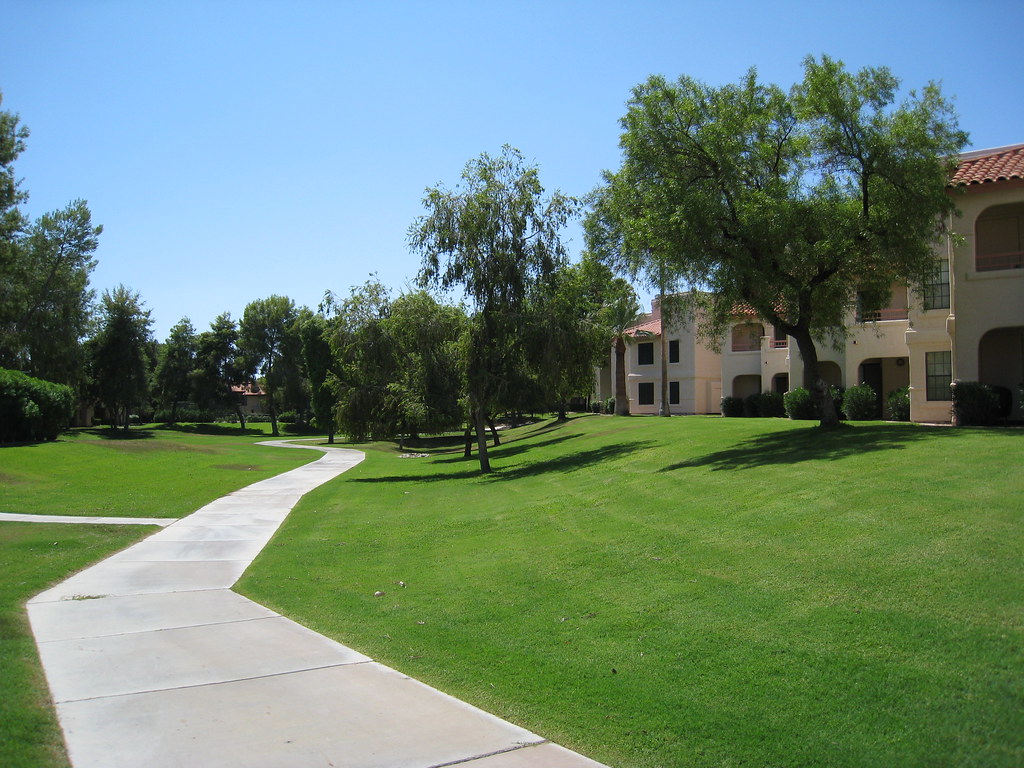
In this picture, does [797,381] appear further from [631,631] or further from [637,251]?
[631,631]

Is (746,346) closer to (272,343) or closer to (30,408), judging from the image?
(30,408)

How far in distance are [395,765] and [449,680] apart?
171cm

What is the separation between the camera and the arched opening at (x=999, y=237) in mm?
23531

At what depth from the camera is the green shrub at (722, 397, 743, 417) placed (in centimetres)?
3925

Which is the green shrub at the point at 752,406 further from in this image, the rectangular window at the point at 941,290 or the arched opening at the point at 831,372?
the rectangular window at the point at 941,290

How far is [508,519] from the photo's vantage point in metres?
15.0

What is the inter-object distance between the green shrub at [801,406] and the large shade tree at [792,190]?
352 inches

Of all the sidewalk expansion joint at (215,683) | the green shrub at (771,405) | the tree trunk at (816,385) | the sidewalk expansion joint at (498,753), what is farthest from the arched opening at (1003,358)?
the sidewalk expansion joint at (498,753)

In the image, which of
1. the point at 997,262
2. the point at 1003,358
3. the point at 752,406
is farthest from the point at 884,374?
the point at 997,262

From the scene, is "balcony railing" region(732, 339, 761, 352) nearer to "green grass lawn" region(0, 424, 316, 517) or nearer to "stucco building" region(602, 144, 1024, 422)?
"stucco building" region(602, 144, 1024, 422)

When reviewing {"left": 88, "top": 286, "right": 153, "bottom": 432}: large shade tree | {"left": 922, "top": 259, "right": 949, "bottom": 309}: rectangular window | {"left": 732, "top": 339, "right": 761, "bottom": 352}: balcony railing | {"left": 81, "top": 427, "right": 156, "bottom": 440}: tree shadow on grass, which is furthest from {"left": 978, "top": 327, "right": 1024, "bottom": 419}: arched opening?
{"left": 88, "top": 286, "right": 153, "bottom": 432}: large shade tree

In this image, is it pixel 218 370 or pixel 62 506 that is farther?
pixel 218 370

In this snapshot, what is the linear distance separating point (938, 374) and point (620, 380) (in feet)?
101

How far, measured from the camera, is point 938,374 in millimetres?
25781
